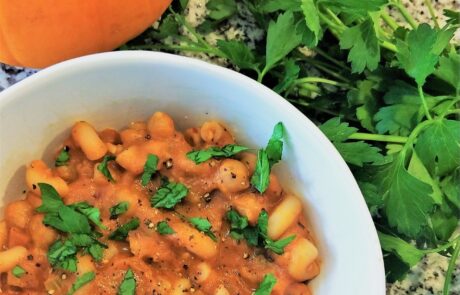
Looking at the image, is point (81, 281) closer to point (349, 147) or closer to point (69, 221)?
point (69, 221)

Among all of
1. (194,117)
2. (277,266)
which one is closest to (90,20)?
(194,117)

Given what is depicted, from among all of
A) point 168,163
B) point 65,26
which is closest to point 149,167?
point 168,163

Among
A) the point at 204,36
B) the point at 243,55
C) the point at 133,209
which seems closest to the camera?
the point at 133,209

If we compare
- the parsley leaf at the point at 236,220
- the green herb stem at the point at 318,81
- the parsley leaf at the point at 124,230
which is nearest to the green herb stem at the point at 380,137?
the green herb stem at the point at 318,81

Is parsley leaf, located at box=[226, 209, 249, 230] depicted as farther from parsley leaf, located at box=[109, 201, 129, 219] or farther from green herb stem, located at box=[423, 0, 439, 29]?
green herb stem, located at box=[423, 0, 439, 29]

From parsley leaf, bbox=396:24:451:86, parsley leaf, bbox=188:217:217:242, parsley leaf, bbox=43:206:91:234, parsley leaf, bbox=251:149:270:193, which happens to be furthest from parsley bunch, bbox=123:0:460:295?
parsley leaf, bbox=43:206:91:234

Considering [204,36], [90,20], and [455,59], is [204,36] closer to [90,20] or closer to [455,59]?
[90,20]
